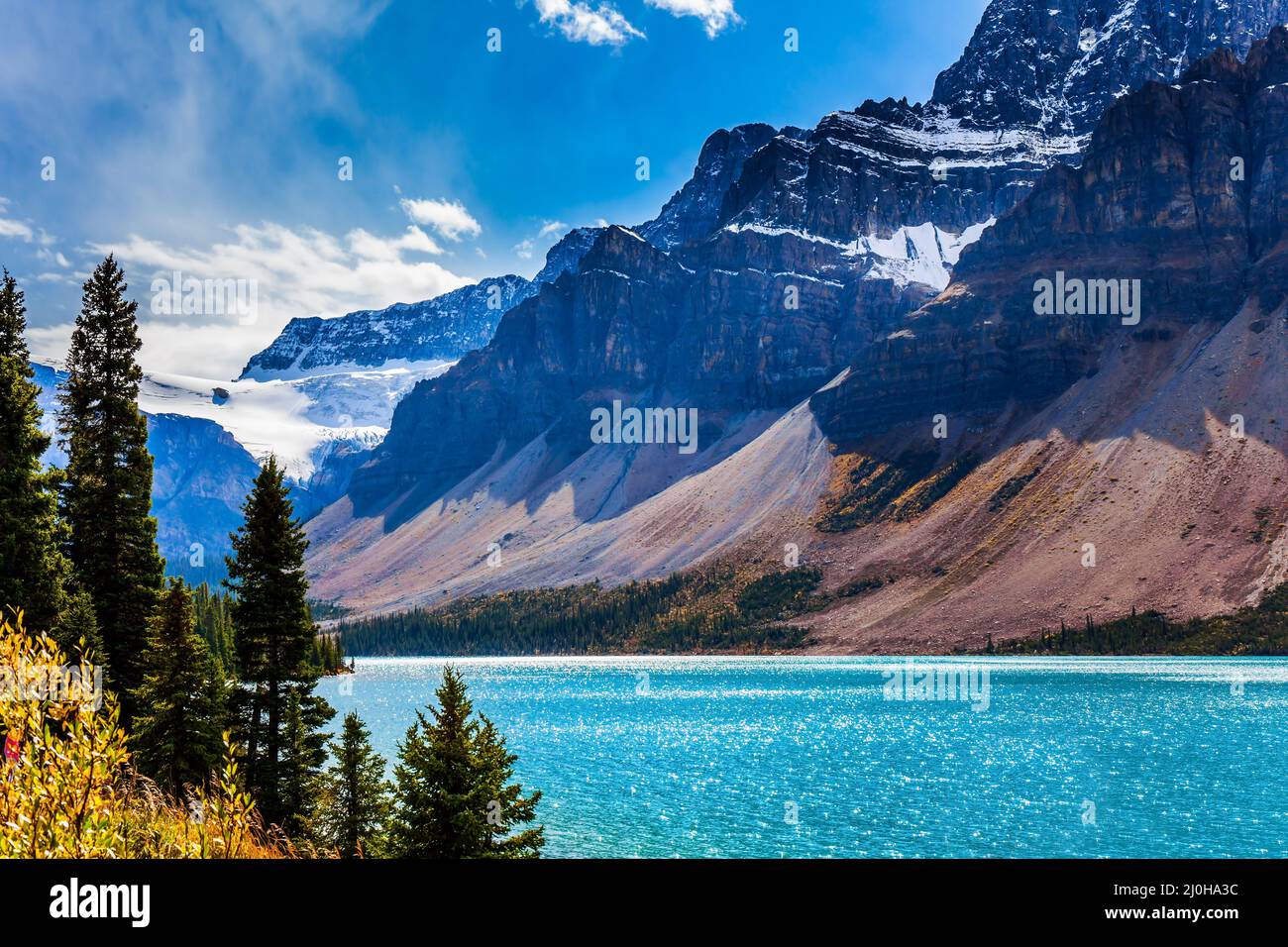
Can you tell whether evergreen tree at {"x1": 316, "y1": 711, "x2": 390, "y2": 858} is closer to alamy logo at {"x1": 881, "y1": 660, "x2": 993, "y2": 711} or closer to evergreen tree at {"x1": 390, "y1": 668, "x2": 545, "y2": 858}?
evergreen tree at {"x1": 390, "y1": 668, "x2": 545, "y2": 858}

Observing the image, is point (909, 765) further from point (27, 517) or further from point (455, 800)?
point (27, 517)

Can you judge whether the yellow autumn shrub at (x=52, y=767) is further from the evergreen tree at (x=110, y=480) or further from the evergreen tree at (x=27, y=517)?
the evergreen tree at (x=110, y=480)

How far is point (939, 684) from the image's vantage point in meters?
143

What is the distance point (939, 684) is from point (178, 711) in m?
124

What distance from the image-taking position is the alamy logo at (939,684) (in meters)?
122

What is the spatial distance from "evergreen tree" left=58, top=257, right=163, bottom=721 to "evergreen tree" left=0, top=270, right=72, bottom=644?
229 inches

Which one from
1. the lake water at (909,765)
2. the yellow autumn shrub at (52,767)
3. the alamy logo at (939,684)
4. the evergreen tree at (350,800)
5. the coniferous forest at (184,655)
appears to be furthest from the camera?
the alamy logo at (939,684)
